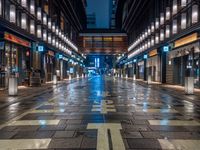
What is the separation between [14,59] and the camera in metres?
31.0

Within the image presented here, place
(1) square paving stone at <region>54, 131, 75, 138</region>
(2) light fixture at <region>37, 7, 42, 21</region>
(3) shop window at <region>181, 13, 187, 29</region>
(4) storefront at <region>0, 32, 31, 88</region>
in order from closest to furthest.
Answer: (1) square paving stone at <region>54, 131, 75, 138</region>, (4) storefront at <region>0, 32, 31, 88</region>, (3) shop window at <region>181, 13, 187, 29</region>, (2) light fixture at <region>37, 7, 42, 21</region>

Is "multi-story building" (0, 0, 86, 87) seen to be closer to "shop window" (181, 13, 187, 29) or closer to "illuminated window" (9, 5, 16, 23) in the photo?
"illuminated window" (9, 5, 16, 23)

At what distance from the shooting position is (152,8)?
53.5 m

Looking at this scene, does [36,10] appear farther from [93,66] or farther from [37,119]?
[93,66]

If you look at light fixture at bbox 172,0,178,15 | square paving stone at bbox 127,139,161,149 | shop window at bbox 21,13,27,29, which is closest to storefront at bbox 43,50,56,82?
shop window at bbox 21,13,27,29

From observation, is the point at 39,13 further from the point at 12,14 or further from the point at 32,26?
the point at 12,14

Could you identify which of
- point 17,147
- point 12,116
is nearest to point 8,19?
point 12,116

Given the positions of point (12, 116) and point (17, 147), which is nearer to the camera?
point (17, 147)

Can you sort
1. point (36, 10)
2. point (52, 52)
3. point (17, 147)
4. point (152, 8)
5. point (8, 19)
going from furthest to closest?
point (152, 8), point (52, 52), point (36, 10), point (8, 19), point (17, 147)

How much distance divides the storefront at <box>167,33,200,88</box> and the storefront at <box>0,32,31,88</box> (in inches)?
607

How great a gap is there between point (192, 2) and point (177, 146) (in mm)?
24325

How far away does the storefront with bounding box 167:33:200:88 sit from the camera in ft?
95.0

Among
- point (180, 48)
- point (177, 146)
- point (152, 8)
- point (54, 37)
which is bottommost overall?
point (177, 146)

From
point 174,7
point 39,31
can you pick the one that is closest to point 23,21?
point 39,31
